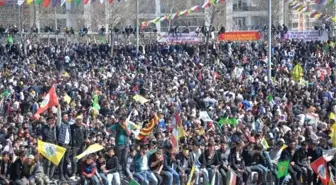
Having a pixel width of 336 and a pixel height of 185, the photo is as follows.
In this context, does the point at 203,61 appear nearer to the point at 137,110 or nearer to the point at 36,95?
the point at 36,95

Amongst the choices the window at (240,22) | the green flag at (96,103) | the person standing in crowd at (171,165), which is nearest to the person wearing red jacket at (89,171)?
the person standing in crowd at (171,165)

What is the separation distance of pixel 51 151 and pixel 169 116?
22.1 ft

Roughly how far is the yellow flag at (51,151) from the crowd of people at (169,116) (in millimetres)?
206

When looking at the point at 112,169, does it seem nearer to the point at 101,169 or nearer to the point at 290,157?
the point at 101,169

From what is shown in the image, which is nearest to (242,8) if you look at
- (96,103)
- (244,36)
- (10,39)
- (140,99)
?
(244,36)

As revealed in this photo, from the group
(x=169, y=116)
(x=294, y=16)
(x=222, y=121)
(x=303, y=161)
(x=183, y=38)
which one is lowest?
(x=303, y=161)

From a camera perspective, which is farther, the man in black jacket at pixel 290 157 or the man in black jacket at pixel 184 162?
the man in black jacket at pixel 290 157

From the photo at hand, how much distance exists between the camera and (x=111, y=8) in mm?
63812

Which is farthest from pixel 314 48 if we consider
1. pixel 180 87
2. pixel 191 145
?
pixel 191 145

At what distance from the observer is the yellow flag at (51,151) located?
66.2 feet

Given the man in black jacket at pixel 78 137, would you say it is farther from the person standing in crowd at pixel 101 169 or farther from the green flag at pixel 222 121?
the green flag at pixel 222 121

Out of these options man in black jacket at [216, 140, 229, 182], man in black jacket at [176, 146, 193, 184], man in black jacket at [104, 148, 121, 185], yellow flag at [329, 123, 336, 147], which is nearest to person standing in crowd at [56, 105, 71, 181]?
man in black jacket at [104, 148, 121, 185]

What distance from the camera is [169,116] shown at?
1046 inches

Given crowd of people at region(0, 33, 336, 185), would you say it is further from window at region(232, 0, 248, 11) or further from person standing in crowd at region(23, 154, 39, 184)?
window at region(232, 0, 248, 11)
